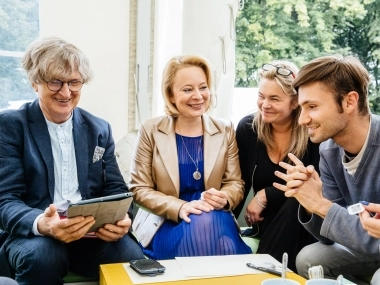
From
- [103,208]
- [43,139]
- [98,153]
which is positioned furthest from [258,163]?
[43,139]

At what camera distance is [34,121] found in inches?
84.4

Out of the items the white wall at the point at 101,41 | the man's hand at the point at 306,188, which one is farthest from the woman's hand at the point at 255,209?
the white wall at the point at 101,41

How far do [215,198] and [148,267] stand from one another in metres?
0.61

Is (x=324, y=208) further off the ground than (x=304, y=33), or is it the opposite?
(x=304, y=33)

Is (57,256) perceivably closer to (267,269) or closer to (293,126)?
(267,269)

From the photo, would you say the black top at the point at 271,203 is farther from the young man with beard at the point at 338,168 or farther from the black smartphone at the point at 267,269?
the black smartphone at the point at 267,269

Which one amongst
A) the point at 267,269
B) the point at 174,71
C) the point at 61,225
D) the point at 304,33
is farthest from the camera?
the point at 304,33

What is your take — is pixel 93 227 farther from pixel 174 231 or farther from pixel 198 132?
pixel 198 132

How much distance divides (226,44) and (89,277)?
1606 millimetres

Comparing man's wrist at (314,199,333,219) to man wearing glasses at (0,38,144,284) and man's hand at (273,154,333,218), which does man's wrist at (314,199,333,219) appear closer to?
man's hand at (273,154,333,218)

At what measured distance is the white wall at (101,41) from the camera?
302 cm

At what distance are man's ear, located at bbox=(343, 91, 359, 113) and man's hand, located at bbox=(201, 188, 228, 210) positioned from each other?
0.63m

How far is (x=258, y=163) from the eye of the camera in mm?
2490

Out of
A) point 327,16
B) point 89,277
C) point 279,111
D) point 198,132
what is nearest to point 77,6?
point 198,132
